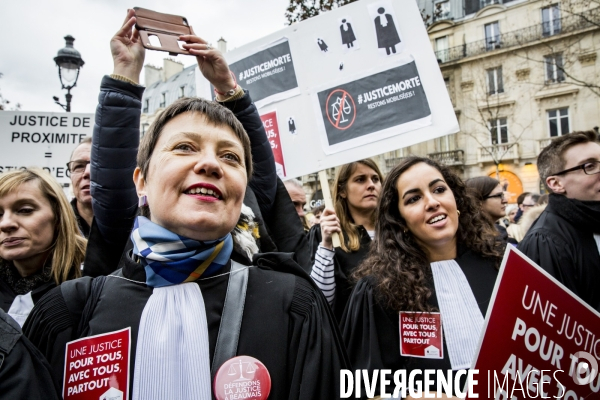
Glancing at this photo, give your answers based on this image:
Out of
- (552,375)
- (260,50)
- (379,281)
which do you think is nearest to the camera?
(552,375)

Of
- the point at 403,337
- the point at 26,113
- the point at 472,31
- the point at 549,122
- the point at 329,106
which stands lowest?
the point at 403,337

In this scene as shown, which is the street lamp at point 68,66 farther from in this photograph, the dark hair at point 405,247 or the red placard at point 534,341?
the red placard at point 534,341

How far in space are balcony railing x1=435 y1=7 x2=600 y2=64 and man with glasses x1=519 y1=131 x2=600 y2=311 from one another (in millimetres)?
23839

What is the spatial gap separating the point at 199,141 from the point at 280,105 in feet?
6.16

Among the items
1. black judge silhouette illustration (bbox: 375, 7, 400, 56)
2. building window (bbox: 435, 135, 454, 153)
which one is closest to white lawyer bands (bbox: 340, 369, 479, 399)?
black judge silhouette illustration (bbox: 375, 7, 400, 56)

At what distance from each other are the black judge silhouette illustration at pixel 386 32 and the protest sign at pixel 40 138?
3358mm

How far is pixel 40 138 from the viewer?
15.0ft

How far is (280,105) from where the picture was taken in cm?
320

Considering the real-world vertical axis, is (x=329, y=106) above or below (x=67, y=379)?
above

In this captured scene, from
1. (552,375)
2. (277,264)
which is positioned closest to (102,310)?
(277,264)

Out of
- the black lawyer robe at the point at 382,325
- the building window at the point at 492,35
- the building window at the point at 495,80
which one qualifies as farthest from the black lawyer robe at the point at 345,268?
the building window at the point at 492,35

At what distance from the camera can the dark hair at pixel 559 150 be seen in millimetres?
3049

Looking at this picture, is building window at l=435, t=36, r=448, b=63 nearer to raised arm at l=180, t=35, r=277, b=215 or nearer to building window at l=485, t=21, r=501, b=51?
building window at l=485, t=21, r=501, b=51

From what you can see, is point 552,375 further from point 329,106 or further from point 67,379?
point 329,106
